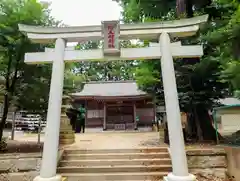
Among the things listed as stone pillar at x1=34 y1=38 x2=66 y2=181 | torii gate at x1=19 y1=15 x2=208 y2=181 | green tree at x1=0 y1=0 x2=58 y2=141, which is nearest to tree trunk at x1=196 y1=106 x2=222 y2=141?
torii gate at x1=19 y1=15 x2=208 y2=181

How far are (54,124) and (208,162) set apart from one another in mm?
4055

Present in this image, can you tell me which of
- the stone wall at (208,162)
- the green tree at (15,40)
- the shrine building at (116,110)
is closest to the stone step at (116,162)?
the stone wall at (208,162)

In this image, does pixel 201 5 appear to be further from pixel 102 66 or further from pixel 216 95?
pixel 102 66

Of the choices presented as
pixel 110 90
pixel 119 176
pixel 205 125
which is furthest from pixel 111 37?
pixel 110 90

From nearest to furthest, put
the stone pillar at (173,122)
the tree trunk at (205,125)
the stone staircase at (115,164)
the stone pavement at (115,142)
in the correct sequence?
the stone pillar at (173,122) < the stone staircase at (115,164) < the stone pavement at (115,142) < the tree trunk at (205,125)

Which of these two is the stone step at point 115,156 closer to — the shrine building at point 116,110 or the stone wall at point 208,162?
the stone wall at point 208,162

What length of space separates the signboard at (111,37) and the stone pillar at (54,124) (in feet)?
→ 3.68

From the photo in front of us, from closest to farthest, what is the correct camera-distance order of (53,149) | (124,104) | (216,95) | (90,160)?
(53,149) → (90,160) → (216,95) → (124,104)

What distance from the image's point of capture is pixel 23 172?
5305 millimetres

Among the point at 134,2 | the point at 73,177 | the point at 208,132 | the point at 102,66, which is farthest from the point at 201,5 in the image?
the point at 102,66

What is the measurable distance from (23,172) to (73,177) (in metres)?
1.37

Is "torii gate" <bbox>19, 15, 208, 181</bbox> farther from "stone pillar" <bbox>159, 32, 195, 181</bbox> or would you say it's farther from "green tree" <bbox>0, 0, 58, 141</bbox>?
"green tree" <bbox>0, 0, 58, 141</bbox>

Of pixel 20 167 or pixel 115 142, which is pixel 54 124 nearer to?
pixel 20 167

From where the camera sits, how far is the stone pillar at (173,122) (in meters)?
4.25
